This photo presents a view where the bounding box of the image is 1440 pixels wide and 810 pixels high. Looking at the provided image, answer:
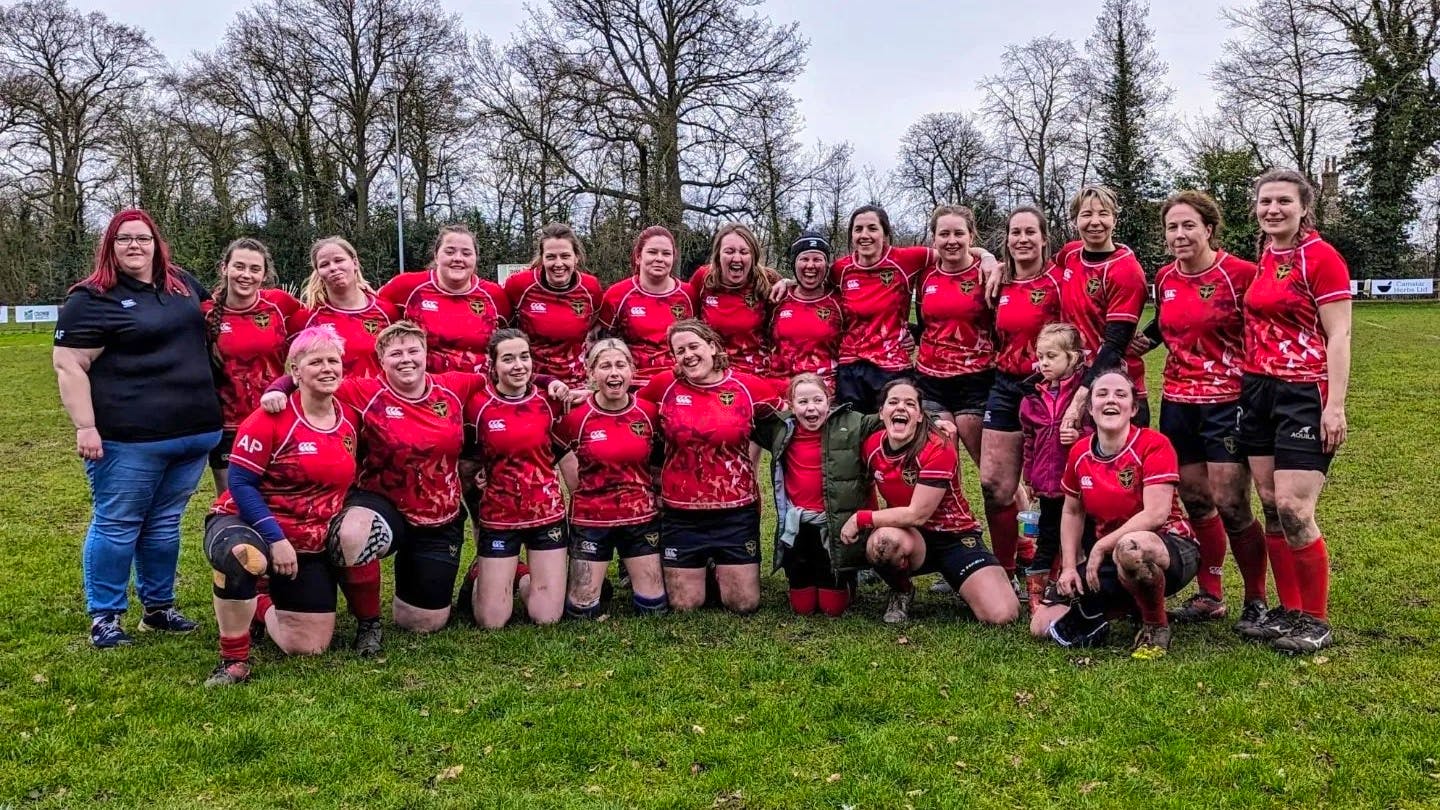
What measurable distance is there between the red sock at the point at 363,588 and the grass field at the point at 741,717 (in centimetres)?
25

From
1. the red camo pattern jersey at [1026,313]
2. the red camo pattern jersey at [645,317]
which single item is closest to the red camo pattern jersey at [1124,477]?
the red camo pattern jersey at [1026,313]

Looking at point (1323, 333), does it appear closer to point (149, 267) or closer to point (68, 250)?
point (149, 267)

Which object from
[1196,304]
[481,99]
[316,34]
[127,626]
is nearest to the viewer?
[1196,304]

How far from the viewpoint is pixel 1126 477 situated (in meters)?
4.98

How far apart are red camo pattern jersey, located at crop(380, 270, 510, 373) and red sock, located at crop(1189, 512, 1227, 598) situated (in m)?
4.28

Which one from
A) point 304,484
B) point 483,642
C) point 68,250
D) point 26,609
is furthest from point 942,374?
point 68,250

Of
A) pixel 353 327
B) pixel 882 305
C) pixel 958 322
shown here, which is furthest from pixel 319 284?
pixel 958 322

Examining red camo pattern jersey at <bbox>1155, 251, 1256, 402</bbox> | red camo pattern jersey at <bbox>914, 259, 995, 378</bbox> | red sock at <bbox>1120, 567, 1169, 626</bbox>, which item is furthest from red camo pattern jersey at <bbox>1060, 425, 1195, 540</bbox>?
red camo pattern jersey at <bbox>914, 259, 995, 378</bbox>

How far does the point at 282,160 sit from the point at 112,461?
106 ft

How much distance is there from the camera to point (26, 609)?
19.5ft

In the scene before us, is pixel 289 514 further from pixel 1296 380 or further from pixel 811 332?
pixel 1296 380

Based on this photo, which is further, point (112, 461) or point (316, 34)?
point (316, 34)

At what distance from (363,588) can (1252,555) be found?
15.6ft

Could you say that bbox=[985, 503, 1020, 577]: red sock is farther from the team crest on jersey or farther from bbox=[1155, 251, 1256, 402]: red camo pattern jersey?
bbox=[1155, 251, 1256, 402]: red camo pattern jersey
